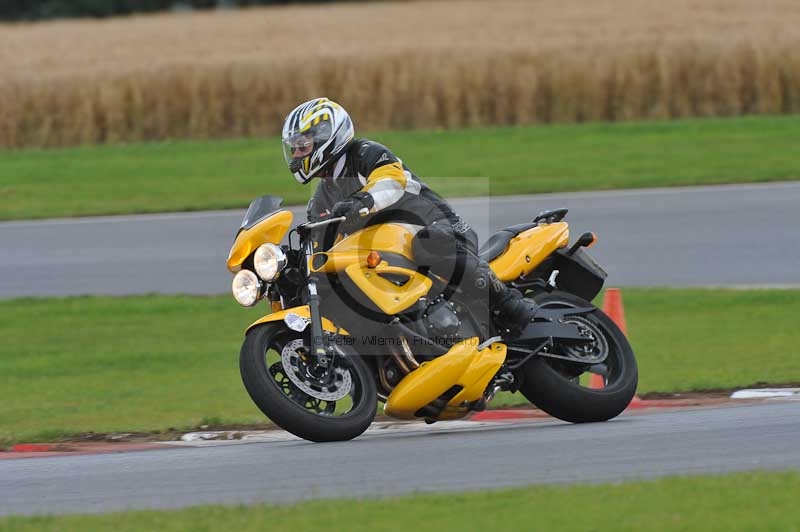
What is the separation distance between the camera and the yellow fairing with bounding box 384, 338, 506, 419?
293 inches

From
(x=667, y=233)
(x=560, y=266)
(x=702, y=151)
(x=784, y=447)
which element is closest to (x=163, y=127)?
(x=702, y=151)

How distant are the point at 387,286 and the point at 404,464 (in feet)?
3.62

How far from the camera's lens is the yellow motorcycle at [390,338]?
23.4 ft

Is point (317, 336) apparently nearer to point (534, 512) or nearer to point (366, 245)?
point (366, 245)

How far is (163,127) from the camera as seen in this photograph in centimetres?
2491

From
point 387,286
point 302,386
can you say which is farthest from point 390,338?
point 302,386

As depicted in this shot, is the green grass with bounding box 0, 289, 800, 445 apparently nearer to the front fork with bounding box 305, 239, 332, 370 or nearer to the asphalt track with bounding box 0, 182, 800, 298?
the asphalt track with bounding box 0, 182, 800, 298

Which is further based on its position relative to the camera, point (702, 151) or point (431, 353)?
point (702, 151)

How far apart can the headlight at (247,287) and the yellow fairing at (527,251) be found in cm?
159

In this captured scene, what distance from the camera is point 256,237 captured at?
725 cm

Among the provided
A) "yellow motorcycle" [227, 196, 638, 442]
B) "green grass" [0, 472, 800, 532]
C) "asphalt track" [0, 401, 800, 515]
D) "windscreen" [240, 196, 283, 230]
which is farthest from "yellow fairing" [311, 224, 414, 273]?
"green grass" [0, 472, 800, 532]

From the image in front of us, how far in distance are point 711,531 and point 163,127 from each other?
20.5 metres

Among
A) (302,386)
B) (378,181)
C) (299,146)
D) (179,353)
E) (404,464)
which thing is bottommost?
(179,353)

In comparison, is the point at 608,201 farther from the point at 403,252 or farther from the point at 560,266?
the point at 403,252
